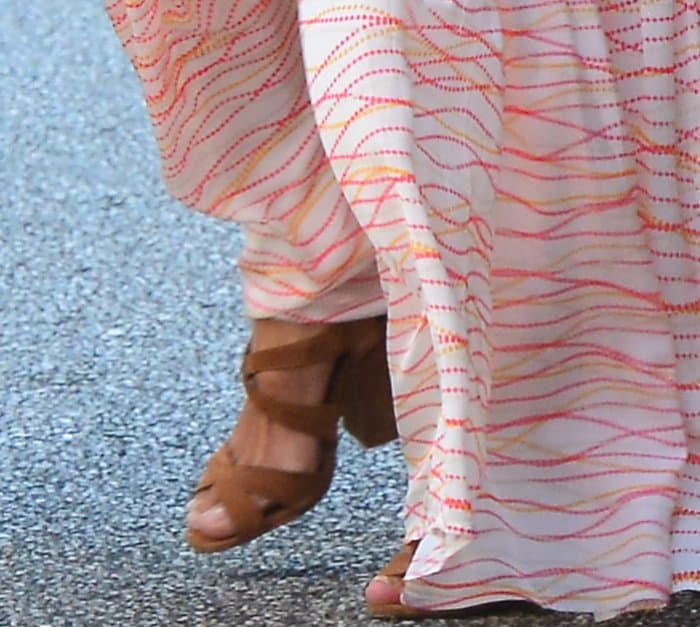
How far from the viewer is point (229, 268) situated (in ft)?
4.55

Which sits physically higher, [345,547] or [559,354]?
[559,354]

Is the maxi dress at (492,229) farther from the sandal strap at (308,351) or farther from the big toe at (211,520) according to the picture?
the big toe at (211,520)

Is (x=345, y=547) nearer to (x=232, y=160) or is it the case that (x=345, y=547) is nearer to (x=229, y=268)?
(x=232, y=160)

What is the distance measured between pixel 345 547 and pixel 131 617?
0.49ft

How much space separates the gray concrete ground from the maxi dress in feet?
0.28

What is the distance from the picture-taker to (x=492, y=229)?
0.78 metres

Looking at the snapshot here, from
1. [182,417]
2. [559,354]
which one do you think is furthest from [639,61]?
[182,417]

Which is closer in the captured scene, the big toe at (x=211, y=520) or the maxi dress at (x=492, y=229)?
the maxi dress at (x=492, y=229)

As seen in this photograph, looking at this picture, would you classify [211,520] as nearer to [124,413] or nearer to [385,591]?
[385,591]

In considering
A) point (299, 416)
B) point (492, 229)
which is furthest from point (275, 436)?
point (492, 229)

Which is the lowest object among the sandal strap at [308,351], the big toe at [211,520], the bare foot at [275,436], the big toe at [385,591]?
the big toe at [385,591]

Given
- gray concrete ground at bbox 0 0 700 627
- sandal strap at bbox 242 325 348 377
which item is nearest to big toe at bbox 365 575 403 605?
gray concrete ground at bbox 0 0 700 627

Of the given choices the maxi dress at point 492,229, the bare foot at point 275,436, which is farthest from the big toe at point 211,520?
the maxi dress at point 492,229

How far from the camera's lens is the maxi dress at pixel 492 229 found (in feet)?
2.30
